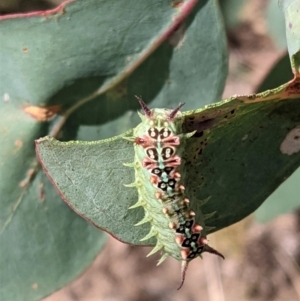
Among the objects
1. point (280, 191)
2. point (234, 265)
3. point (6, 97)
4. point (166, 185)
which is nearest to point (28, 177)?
point (6, 97)

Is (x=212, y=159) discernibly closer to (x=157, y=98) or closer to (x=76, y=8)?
(x=157, y=98)

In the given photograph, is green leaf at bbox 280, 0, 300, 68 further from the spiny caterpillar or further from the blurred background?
the blurred background

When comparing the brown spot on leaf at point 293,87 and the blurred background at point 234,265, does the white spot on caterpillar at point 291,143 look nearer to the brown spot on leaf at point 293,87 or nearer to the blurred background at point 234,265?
the brown spot on leaf at point 293,87

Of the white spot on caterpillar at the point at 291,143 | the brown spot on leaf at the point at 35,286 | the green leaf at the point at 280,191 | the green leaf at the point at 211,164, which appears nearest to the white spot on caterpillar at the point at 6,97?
the green leaf at the point at 211,164

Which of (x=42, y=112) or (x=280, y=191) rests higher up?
(x=42, y=112)

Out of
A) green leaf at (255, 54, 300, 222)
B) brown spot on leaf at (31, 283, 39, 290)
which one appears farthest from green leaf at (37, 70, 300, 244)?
green leaf at (255, 54, 300, 222)

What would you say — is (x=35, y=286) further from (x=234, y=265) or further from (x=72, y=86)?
(x=234, y=265)
